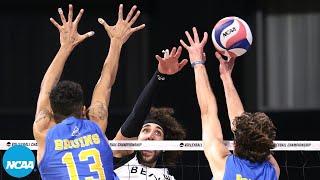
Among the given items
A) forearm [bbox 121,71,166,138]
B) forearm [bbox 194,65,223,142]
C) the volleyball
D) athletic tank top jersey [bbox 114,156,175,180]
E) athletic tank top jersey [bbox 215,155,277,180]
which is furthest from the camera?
athletic tank top jersey [bbox 114,156,175,180]

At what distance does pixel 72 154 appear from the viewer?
5629 millimetres

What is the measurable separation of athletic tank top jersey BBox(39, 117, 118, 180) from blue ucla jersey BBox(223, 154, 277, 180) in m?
0.90

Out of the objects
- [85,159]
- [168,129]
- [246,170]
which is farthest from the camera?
[168,129]

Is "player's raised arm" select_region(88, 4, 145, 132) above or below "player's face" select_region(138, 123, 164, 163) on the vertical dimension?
above

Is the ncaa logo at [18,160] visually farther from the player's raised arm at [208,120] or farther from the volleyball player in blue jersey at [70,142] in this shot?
the player's raised arm at [208,120]

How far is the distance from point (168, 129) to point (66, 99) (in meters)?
2.15

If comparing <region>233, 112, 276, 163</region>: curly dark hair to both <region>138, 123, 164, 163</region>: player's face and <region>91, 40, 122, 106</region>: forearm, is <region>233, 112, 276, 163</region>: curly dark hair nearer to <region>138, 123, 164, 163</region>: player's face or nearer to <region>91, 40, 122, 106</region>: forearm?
<region>91, 40, 122, 106</region>: forearm

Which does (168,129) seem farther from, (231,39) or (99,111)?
(99,111)

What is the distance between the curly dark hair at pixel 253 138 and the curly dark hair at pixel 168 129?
1.97m

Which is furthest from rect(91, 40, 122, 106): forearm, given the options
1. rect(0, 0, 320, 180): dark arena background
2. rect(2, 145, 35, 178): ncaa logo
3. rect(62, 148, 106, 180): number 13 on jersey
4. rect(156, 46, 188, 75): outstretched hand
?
rect(0, 0, 320, 180): dark arena background

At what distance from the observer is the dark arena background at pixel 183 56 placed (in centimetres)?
1149

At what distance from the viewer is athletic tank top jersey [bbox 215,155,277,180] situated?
18.0 feet

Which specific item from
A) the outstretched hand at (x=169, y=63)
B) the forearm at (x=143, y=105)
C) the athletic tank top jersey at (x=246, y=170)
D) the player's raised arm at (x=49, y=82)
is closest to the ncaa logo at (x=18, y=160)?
the forearm at (x=143, y=105)

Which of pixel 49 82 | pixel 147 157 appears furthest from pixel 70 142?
pixel 147 157
